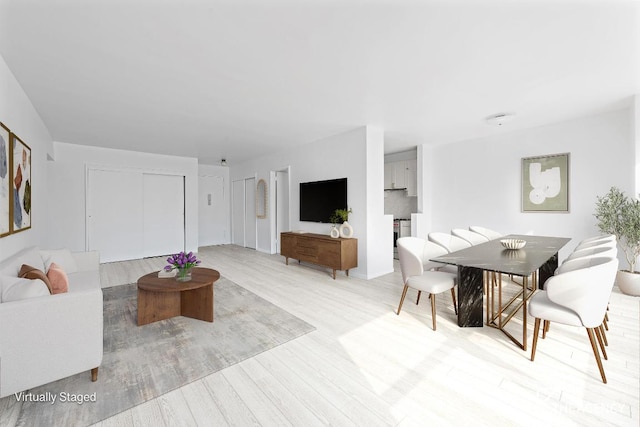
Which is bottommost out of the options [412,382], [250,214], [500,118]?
[412,382]

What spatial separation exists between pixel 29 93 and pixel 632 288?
7339 mm

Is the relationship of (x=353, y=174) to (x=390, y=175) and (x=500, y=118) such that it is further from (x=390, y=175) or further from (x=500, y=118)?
(x=390, y=175)

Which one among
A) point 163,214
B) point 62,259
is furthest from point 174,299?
point 163,214

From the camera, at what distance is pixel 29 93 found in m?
3.02

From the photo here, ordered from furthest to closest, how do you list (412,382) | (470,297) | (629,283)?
1. (629,283)
2. (470,297)
3. (412,382)

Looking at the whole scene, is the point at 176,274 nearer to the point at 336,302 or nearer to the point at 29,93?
the point at 336,302

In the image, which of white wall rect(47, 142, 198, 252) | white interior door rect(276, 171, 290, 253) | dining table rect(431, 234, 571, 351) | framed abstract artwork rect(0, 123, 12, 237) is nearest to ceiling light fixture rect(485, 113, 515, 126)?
dining table rect(431, 234, 571, 351)

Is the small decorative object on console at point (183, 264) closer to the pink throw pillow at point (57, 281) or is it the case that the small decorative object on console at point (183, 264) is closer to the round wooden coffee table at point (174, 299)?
the round wooden coffee table at point (174, 299)

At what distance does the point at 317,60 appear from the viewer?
2383 millimetres

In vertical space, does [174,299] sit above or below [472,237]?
below

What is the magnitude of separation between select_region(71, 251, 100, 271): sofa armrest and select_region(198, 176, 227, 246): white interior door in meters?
4.26

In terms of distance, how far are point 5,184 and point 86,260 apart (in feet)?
4.62

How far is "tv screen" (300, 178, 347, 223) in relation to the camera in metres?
Result: 4.81

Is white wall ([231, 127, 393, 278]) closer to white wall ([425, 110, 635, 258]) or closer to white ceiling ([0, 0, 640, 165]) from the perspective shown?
white ceiling ([0, 0, 640, 165])
